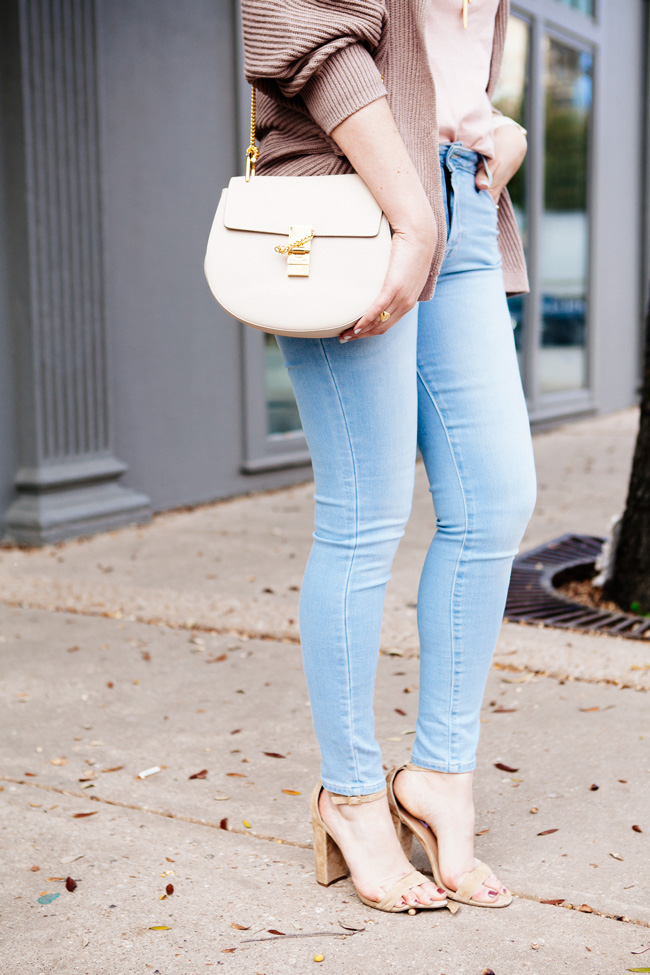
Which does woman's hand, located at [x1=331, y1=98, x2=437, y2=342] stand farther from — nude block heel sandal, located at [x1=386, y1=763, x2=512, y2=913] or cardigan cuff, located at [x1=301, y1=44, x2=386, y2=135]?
nude block heel sandal, located at [x1=386, y1=763, x2=512, y2=913]

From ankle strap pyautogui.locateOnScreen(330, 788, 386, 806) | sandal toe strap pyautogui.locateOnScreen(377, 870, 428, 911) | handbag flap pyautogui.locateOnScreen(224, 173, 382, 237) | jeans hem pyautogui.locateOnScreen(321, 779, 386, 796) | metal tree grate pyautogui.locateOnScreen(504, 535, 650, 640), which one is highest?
handbag flap pyautogui.locateOnScreen(224, 173, 382, 237)

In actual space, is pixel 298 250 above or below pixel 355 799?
above

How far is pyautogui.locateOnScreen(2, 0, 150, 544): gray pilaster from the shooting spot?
4.87m

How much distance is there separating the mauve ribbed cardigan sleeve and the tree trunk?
7.86ft

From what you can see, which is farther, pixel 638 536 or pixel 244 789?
pixel 638 536

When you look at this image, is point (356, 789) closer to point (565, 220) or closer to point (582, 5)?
point (565, 220)

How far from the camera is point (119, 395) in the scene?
5.55 m

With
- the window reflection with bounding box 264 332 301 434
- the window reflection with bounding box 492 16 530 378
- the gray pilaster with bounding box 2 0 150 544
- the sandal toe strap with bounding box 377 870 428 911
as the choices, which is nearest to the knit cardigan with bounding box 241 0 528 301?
the sandal toe strap with bounding box 377 870 428 911

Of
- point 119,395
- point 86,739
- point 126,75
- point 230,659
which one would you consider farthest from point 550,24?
point 86,739

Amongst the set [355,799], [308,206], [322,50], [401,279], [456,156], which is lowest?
[355,799]

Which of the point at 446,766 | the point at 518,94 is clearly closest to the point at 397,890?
the point at 446,766

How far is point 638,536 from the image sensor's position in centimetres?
380

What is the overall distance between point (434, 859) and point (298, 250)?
1.05m

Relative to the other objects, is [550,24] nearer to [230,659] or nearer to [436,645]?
[230,659]
